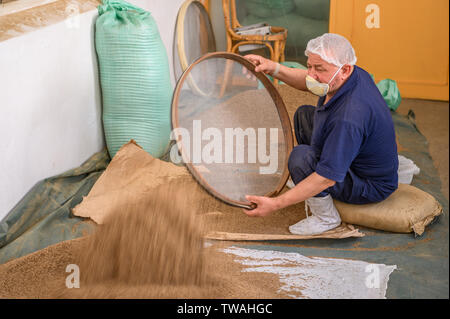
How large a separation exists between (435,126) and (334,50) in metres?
1.72

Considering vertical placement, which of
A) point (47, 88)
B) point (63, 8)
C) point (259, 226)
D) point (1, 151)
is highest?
point (63, 8)

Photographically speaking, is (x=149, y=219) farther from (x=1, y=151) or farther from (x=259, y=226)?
(x=1, y=151)

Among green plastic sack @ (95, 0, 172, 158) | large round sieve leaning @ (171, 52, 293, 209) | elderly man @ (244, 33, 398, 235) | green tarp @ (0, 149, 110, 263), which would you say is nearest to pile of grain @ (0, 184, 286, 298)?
green tarp @ (0, 149, 110, 263)

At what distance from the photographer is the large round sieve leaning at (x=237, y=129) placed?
6.63 feet

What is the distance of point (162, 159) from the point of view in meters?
2.48

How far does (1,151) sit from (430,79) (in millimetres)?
2917

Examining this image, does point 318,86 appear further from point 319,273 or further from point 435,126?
point 435,126

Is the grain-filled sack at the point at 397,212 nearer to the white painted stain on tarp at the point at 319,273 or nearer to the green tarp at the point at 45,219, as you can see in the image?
the white painted stain on tarp at the point at 319,273

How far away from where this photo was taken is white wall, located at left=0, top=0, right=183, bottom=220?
1827 mm

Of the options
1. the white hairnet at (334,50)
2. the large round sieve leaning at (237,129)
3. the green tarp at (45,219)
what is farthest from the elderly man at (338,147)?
the green tarp at (45,219)

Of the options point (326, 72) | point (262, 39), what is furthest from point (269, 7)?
point (326, 72)

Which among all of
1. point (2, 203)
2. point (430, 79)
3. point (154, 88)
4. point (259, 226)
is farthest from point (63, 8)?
point (430, 79)

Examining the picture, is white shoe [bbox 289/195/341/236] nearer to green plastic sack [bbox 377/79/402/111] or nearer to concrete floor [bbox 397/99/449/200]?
concrete floor [bbox 397/99/449/200]

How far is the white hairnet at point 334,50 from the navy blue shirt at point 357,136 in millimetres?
69
